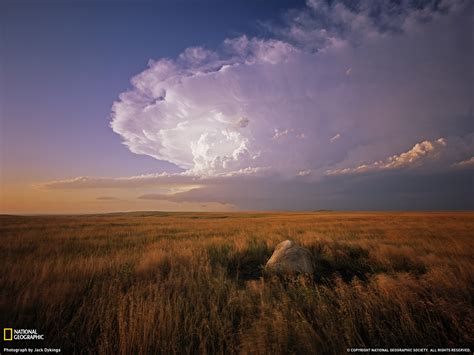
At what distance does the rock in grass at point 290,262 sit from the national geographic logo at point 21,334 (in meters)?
5.60

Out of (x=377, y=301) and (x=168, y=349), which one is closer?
(x=168, y=349)

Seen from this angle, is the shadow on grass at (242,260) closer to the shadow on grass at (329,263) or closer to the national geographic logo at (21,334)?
the shadow on grass at (329,263)

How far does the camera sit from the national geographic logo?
323cm

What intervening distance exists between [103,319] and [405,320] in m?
5.08

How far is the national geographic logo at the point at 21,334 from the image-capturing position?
10.6ft

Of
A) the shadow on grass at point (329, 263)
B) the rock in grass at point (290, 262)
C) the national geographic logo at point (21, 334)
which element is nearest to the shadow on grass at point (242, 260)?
the shadow on grass at point (329, 263)

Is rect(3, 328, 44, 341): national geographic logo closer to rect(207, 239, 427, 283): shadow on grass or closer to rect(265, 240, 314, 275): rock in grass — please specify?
rect(207, 239, 427, 283): shadow on grass

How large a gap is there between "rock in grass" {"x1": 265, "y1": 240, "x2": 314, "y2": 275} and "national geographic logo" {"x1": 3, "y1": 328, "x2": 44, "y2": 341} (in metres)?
5.60

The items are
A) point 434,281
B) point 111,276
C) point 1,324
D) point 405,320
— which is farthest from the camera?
point 111,276

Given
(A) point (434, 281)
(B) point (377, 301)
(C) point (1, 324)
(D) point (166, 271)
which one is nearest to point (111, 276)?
(D) point (166, 271)

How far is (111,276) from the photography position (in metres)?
5.73

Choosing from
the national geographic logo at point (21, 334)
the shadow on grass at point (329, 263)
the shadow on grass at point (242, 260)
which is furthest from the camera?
the shadow on grass at point (242, 260)

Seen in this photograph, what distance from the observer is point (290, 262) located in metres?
6.79

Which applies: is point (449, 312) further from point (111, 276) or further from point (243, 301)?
point (111, 276)
